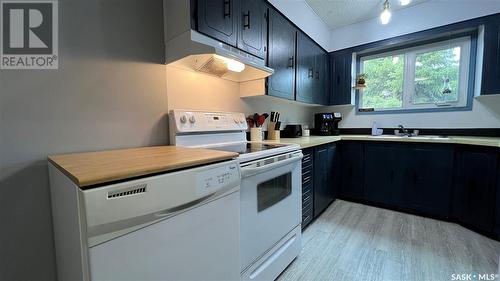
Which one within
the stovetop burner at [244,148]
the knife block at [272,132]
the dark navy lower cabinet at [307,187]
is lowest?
the dark navy lower cabinet at [307,187]

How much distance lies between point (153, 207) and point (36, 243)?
33.9 inches

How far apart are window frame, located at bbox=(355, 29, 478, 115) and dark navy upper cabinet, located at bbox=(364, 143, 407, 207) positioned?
73 cm

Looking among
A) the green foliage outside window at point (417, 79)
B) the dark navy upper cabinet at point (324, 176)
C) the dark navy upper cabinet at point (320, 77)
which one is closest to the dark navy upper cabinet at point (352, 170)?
the dark navy upper cabinet at point (324, 176)

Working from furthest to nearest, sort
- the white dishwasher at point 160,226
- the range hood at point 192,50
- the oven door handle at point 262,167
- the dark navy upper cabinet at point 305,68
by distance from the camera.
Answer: the dark navy upper cabinet at point 305,68 → the range hood at point 192,50 → the oven door handle at point 262,167 → the white dishwasher at point 160,226

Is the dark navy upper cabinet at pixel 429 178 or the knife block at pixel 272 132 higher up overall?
the knife block at pixel 272 132

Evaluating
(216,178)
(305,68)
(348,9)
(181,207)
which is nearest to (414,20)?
(348,9)

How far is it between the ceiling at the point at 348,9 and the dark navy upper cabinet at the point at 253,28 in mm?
1130

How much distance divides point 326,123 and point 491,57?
172 centimetres

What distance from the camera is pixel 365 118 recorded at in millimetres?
2992

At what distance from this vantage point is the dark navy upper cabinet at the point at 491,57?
199 centimetres

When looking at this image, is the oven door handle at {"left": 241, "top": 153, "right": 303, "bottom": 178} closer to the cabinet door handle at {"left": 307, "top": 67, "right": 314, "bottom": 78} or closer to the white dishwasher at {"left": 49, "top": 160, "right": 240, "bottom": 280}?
the white dishwasher at {"left": 49, "top": 160, "right": 240, "bottom": 280}

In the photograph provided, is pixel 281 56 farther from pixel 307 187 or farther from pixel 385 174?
pixel 385 174

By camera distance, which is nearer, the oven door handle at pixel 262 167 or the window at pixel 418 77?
the oven door handle at pixel 262 167

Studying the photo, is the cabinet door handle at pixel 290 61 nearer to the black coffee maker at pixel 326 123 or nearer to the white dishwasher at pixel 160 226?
the black coffee maker at pixel 326 123
